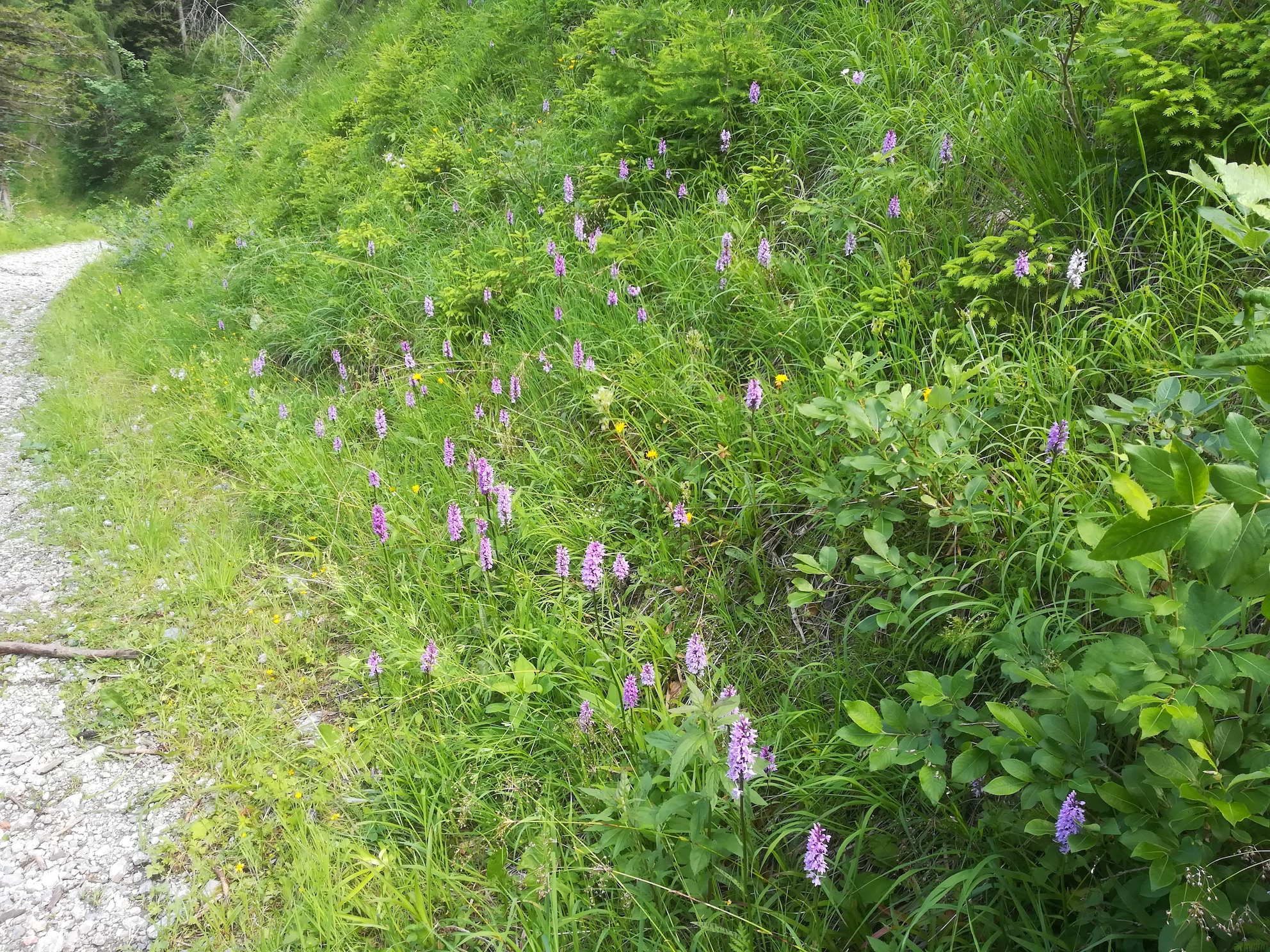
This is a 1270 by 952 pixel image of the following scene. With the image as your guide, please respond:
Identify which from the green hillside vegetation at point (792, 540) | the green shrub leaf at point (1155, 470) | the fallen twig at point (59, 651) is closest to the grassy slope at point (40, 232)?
the green hillside vegetation at point (792, 540)

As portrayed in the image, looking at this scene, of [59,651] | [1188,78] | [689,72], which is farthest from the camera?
[689,72]

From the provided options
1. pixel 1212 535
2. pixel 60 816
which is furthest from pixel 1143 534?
pixel 60 816

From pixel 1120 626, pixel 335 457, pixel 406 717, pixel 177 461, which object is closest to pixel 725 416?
pixel 1120 626

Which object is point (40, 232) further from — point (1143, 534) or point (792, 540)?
point (1143, 534)

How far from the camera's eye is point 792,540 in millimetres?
2705

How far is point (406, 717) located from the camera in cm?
290

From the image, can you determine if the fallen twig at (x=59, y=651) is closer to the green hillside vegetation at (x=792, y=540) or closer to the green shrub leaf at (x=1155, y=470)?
the green hillside vegetation at (x=792, y=540)

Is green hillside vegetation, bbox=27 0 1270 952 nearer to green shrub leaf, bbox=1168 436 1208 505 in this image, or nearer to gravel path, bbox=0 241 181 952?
green shrub leaf, bbox=1168 436 1208 505

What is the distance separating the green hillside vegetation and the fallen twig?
22 cm

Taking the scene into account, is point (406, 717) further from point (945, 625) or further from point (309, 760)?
point (945, 625)

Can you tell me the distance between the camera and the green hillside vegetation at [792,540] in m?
1.48

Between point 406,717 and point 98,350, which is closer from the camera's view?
point 406,717

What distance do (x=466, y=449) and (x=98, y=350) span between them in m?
6.89

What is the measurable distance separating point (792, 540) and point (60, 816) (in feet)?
11.2
